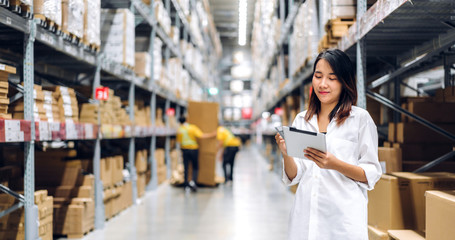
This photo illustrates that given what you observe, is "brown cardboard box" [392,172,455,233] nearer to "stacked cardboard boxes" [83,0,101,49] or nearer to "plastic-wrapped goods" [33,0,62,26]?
"plastic-wrapped goods" [33,0,62,26]

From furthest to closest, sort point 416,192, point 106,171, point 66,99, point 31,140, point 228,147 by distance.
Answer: point 228,147 < point 106,171 < point 66,99 < point 31,140 < point 416,192

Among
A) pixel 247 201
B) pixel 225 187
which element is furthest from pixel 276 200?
pixel 225 187

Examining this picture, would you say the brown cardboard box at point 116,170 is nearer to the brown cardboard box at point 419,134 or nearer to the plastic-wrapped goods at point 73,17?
the plastic-wrapped goods at point 73,17

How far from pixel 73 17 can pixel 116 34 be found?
5.95ft

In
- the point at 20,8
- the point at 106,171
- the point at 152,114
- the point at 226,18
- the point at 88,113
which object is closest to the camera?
the point at 20,8

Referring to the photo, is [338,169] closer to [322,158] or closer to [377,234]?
[322,158]

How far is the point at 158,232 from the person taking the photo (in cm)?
515

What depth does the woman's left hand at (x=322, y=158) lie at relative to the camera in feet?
5.98

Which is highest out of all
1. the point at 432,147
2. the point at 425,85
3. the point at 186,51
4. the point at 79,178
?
the point at 186,51

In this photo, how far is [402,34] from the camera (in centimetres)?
395

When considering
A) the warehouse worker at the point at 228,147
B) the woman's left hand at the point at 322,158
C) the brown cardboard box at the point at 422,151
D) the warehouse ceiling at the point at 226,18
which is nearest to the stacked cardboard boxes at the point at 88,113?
the brown cardboard box at the point at 422,151

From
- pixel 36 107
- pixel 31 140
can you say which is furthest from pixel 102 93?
pixel 31 140

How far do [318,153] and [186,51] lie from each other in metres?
11.3

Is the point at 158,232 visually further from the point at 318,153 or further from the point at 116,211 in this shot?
the point at 318,153
